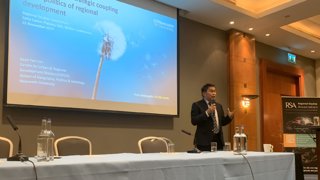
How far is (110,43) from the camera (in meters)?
4.47

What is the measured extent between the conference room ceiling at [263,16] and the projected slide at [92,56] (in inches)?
20.2

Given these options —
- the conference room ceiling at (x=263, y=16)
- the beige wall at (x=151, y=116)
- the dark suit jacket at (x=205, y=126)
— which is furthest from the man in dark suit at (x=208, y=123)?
the conference room ceiling at (x=263, y=16)

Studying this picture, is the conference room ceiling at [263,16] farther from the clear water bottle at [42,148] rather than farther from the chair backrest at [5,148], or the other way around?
the clear water bottle at [42,148]

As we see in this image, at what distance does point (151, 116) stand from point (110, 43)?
1.19 meters

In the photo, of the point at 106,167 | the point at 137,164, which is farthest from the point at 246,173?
the point at 106,167

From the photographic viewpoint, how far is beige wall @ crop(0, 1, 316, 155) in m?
3.83

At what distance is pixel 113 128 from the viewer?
4.54m

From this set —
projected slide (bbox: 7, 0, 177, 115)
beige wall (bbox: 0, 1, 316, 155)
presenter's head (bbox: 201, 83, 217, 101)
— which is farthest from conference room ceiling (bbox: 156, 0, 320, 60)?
presenter's head (bbox: 201, 83, 217, 101)

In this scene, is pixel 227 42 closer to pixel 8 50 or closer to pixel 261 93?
pixel 261 93

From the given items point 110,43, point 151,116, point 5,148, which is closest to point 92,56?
point 110,43

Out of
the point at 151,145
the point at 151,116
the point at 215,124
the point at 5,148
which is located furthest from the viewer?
the point at 151,116

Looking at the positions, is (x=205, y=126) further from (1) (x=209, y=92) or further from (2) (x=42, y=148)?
(2) (x=42, y=148)

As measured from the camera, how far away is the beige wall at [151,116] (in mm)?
3834

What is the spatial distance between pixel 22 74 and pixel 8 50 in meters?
0.27
